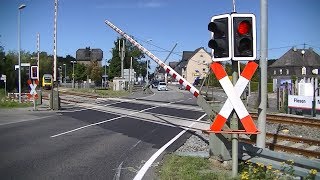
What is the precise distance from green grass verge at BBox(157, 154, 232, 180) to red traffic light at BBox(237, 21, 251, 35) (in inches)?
103

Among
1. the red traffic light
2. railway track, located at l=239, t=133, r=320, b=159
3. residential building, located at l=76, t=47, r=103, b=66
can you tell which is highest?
residential building, located at l=76, t=47, r=103, b=66

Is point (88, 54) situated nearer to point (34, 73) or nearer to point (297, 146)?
point (34, 73)

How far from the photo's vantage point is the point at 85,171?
8508 millimetres

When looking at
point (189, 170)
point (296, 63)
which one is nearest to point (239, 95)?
point (189, 170)

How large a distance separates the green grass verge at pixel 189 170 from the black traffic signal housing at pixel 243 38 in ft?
7.42

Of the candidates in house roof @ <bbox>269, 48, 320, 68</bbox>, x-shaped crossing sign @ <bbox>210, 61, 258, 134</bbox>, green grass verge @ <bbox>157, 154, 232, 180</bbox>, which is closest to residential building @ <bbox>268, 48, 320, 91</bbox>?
house roof @ <bbox>269, 48, 320, 68</bbox>

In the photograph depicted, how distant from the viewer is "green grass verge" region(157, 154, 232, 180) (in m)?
7.62

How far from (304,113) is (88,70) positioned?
78578 mm

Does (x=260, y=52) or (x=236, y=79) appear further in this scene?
(x=260, y=52)

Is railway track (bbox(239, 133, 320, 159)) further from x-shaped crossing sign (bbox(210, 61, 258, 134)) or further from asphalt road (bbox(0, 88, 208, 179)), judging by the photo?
x-shaped crossing sign (bbox(210, 61, 258, 134))

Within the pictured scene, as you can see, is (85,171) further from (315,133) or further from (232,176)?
(315,133)

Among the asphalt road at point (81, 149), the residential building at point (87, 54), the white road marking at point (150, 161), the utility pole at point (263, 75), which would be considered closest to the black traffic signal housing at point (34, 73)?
the asphalt road at point (81, 149)

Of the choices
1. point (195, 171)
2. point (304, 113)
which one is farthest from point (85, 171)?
point (304, 113)

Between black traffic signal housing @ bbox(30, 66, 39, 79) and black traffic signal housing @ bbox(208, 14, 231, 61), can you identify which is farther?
black traffic signal housing @ bbox(30, 66, 39, 79)
